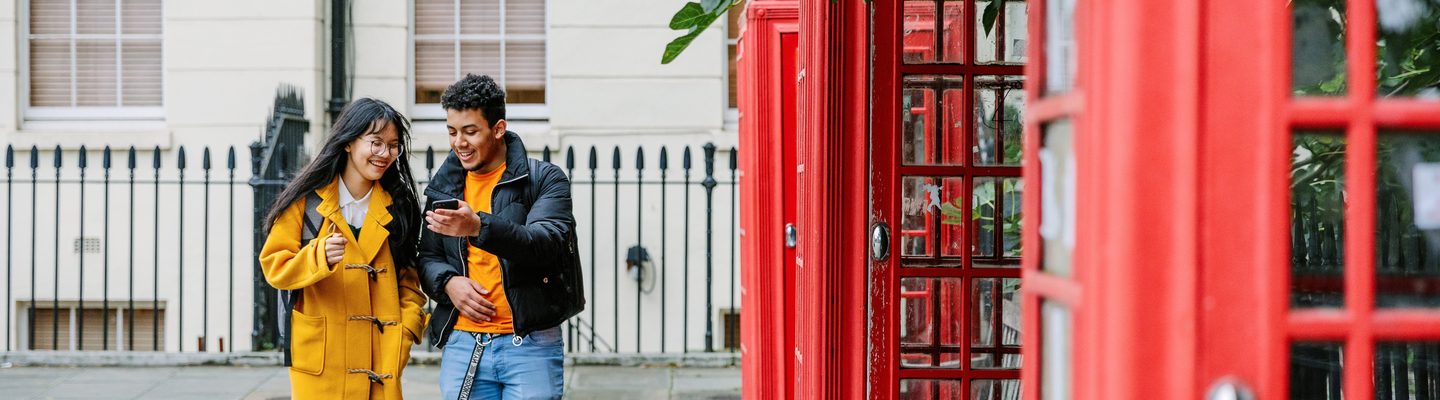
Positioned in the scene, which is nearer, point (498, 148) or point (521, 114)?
point (498, 148)

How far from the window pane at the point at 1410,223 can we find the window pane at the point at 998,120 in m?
1.12

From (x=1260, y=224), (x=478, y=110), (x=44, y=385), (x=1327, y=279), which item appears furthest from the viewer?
(x=44, y=385)

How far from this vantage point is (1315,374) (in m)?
2.99

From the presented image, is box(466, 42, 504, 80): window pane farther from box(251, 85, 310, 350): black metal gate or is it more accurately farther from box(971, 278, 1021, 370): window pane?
box(971, 278, 1021, 370): window pane

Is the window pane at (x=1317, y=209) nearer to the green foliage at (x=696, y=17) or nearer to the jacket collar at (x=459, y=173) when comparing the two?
the green foliage at (x=696, y=17)

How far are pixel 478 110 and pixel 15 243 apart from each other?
6511 mm

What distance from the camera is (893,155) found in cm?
339

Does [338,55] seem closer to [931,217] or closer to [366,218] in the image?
[366,218]

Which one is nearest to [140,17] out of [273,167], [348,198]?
[273,167]

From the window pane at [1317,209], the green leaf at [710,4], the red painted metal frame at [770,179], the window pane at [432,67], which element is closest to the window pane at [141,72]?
the window pane at [432,67]

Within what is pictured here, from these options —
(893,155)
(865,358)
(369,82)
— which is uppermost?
(369,82)

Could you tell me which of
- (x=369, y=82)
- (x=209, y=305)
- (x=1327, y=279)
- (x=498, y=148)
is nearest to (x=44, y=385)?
(x=209, y=305)

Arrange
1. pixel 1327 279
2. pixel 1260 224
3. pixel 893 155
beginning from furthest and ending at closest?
1. pixel 893 155
2. pixel 1327 279
3. pixel 1260 224

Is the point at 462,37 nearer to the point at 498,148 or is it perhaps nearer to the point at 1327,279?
the point at 498,148
